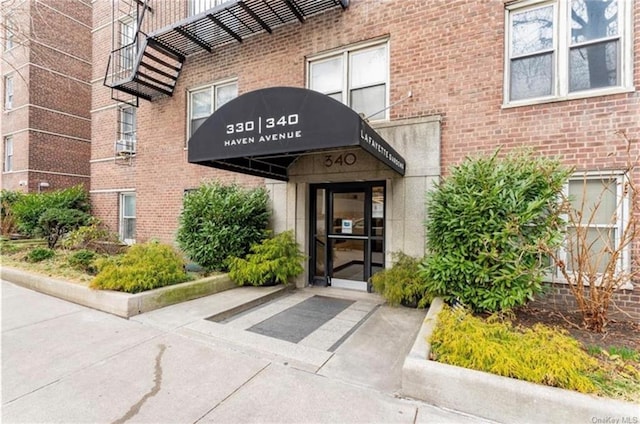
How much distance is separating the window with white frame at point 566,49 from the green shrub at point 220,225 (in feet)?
18.5

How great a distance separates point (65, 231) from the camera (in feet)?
32.8

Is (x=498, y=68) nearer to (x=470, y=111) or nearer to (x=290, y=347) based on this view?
(x=470, y=111)

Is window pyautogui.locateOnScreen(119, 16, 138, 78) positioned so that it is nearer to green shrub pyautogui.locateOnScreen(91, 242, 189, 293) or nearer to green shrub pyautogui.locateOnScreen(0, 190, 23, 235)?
green shrub pyautogui.locateOnScreen(91, 242, 189, 293)

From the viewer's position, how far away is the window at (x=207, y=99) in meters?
8.40

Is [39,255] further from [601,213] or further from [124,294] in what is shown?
[601,213]

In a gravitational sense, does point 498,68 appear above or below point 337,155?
above

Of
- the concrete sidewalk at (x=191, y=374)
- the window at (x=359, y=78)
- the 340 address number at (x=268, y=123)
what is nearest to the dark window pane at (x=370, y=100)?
the window at (x=359, y=78)

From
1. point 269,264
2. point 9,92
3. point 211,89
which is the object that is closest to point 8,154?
point 9,92

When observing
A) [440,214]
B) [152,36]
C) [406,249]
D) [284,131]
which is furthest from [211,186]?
[440,214]

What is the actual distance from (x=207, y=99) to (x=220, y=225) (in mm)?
Answer: 4205

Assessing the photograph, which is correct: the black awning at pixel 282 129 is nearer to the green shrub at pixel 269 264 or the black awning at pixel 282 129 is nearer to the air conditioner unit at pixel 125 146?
the green shrub at pixel 269 264

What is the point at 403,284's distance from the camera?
18.0 feet

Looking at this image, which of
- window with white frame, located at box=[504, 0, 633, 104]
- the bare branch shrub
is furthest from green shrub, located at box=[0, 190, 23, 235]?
the bare branch shrub

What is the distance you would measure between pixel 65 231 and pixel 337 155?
958cm
